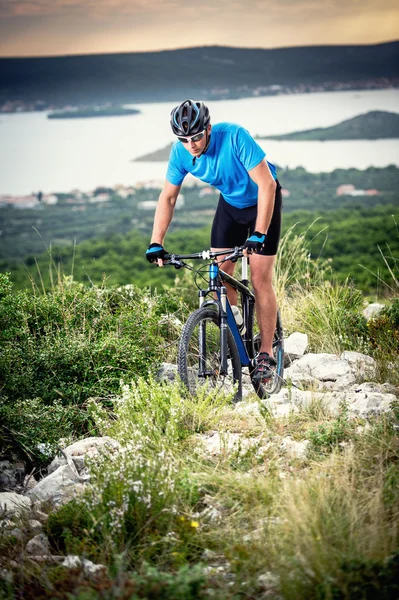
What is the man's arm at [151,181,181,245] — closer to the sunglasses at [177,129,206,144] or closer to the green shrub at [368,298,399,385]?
the sunglasses at [177,129,206,144]

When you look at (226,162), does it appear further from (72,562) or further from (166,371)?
(72,562)

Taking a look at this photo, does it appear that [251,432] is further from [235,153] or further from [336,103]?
[336,103]

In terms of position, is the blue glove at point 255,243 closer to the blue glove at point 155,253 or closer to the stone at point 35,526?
the blue glove at point 155,253

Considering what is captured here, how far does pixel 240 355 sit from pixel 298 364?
39.6 inches

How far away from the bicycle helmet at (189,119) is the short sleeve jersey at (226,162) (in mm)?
240

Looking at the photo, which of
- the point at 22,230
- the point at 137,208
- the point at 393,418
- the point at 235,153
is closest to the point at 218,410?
the point at 393,418

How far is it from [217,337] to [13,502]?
1879mm

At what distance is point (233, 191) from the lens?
16.6ft

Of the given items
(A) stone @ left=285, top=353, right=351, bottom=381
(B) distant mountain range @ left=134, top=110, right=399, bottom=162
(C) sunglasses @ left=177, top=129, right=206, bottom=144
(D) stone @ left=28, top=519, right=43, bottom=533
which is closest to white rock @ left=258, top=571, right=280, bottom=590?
(D) stone @ left=28, top=519, right=43, bottom=533

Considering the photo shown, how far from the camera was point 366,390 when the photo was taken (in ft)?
17.0

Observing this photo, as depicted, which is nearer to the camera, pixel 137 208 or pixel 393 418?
pixel 393 418

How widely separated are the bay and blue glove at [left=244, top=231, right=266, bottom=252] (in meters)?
39.1

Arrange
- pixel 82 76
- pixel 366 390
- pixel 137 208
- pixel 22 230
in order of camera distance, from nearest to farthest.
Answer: pixel 366 390, pixel 22 230, pixel 137 208, pixel 82 76

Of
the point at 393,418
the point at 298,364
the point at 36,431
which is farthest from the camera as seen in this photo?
the point at 298,364
